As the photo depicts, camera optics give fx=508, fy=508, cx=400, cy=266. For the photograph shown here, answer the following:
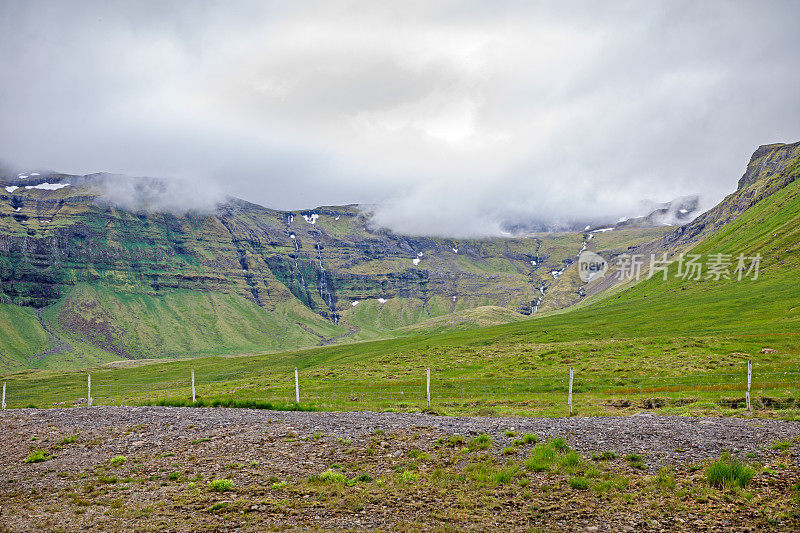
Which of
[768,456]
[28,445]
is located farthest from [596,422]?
[28,445]

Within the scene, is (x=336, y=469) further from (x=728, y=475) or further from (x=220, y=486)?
(x=728, y=475)

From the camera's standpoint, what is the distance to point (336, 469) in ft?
58.7

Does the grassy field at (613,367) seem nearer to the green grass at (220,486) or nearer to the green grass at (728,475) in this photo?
the green grass at (728,475)

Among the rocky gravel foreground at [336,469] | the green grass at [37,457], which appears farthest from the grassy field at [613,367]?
the green grass at [37,457]

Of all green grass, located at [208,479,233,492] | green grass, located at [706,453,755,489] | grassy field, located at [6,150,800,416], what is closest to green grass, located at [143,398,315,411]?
grassy field, located at [6,150,800,416]

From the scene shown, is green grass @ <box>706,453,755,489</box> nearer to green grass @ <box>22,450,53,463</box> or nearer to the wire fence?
the wire fence

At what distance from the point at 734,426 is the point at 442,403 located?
917 inches

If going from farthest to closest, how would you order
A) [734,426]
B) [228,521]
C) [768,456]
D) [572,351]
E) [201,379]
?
1. [201,379]
2. [572,351]
3. [734,426]
4. [768,456]
5. [228,521]

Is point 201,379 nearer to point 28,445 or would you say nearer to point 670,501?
point 28,445

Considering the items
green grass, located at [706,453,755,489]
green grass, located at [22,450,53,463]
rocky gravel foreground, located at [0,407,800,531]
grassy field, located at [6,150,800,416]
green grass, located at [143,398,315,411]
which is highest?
green grass, located at [706,453,755,489]

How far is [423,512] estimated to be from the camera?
13914 mm

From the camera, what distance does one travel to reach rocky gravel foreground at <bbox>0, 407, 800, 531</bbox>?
1351cm

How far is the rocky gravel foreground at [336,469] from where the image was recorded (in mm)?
13508

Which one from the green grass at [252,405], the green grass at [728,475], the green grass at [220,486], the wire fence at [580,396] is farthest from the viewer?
the wire fence at [580,396]
